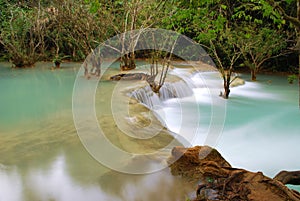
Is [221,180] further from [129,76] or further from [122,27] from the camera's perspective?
[122,27]

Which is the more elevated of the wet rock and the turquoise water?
the wet rock

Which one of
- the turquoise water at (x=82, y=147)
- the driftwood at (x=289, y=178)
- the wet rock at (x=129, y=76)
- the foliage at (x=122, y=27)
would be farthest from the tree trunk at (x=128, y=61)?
the driftwood at (x=289, y=178)

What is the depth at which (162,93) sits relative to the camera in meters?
8.21

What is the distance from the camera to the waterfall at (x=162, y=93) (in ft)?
24.6

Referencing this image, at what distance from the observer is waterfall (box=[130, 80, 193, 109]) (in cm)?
750

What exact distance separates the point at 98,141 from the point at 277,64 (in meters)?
10.3

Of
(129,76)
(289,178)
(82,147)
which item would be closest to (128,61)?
(129,76)

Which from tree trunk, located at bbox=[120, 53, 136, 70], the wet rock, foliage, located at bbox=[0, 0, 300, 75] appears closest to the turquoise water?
the wet rock

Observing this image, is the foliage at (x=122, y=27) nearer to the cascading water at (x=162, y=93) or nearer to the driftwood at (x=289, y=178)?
the cascading water at (x=162, y=93)

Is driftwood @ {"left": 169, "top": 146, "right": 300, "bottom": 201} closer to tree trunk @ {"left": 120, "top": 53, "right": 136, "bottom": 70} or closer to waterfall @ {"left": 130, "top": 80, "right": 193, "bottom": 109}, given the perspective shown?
waterfall @ {"left": 130, "top": 80, "right": 193, "bottom": 109}

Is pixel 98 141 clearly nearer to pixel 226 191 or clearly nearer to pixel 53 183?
pixel 53 183

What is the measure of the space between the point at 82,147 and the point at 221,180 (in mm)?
2153

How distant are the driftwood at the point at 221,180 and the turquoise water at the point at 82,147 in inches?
9.4

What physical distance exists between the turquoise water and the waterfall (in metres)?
0.28
